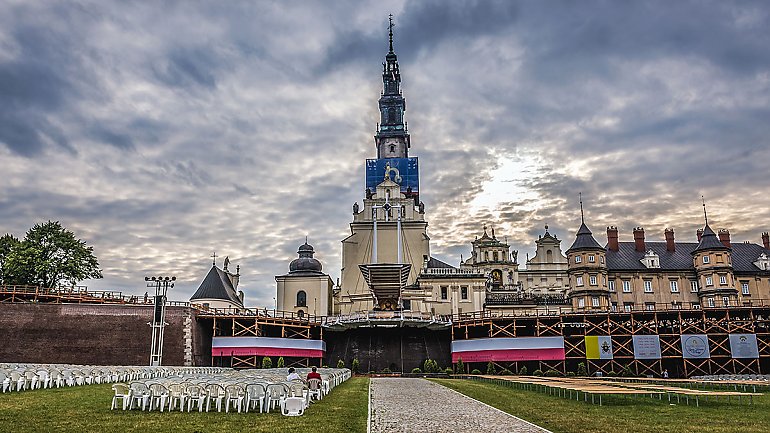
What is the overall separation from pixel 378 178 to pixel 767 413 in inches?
2860

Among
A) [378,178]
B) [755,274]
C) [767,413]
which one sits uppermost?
[378,178]

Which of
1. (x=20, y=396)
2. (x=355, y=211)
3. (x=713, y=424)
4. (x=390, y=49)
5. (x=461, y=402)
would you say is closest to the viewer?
(x=713, y=424)

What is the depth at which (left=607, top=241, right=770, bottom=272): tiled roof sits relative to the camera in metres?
72.8

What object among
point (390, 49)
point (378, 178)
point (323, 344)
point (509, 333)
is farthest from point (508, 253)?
point (390, 49)

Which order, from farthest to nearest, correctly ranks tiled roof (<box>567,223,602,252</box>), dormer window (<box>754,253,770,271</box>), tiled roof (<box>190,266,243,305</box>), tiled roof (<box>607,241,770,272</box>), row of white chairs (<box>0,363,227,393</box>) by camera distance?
1. tiled roof (<box>190,266,243,305</box>)
2. dormer window (<box>754,253,770,271</box>)
3. tiled roof (<box>607,241,770,272</box>)
4. tiled roof (<box>567,223,602,252</box>)
5. row of white chairs (<box>0,363,227,393</box>)

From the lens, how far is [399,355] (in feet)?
202

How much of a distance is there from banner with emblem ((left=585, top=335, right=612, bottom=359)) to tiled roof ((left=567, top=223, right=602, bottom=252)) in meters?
14.5

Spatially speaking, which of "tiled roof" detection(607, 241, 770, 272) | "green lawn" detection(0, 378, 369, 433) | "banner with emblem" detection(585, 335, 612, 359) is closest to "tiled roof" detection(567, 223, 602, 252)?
"tiled roof" detection(607, 241, 770, 272)

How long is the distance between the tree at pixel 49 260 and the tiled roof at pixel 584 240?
50.8m

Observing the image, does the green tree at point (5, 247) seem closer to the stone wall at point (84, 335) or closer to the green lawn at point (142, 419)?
the stone wall at point (84, 335)

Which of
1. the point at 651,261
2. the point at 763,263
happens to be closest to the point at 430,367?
the point at 651,261

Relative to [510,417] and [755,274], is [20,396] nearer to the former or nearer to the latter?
[510,417]

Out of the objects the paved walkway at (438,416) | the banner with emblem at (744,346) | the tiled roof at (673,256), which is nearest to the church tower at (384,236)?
the tiled roof at (673,256)

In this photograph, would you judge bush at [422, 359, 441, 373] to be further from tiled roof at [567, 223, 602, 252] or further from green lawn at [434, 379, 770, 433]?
green lawn at [434, 379, 770, 433]
